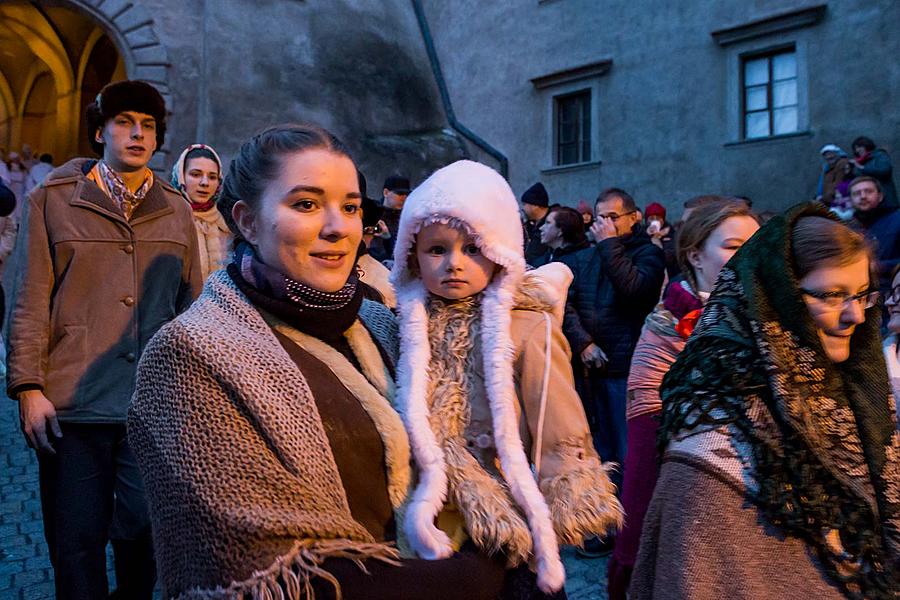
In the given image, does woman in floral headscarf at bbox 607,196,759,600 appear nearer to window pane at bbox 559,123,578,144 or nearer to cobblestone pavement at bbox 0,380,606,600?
cobblestone pavement at bbox 0,380,606,600

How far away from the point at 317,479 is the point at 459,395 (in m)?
0.66

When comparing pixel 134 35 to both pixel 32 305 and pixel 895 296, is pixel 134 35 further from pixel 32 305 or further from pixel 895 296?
pixel 895 296

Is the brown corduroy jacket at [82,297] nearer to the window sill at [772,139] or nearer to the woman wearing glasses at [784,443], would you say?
the woman wearing glasses at [784,443]

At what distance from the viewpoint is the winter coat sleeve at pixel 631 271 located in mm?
5113

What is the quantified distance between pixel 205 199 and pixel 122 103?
3.49 feet

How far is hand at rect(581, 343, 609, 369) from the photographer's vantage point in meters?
5.31

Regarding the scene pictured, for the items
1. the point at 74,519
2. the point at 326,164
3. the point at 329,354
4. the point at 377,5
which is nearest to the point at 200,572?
the point at 329,354

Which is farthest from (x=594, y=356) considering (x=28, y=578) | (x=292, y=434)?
(x=292, y=434)

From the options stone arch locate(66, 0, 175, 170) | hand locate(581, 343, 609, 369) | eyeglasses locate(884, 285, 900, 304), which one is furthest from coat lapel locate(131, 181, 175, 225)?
stone arch locate(66, 0, 175, 170)

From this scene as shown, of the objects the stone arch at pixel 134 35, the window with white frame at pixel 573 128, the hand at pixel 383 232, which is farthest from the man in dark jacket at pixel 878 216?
the window with white frame at pixel 573 128

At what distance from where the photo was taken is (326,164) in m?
1.83

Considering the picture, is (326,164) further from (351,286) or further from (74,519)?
(74,519)

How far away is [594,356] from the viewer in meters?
5.31

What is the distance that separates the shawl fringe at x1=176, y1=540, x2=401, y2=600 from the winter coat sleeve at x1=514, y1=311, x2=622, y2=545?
664mm
